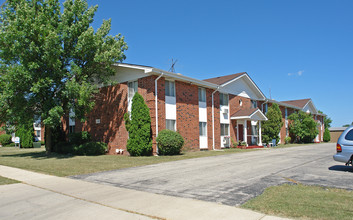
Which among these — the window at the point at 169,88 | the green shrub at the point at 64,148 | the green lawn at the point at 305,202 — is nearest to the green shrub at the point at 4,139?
the green shrub at the point at 64,148

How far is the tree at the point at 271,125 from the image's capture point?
1137 inches

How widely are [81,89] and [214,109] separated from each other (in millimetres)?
11180

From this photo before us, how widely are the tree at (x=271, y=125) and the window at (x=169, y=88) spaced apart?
13.9 metres

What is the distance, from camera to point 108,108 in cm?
2120

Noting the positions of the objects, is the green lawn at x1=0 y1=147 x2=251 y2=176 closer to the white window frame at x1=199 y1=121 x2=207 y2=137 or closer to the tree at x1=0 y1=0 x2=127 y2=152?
the tree at x1=0 y1=0 x2=127 y2=152

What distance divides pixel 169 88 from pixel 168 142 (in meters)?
4.30

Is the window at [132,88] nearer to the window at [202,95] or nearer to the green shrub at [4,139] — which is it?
the window at [202,95]

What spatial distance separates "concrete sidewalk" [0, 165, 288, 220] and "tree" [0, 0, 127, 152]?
33.0 feet

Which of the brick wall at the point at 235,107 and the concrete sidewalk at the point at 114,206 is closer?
the concrete sidewalk at the point at 114,206

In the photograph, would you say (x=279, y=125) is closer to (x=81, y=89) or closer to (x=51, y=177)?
(x=81, y=89)

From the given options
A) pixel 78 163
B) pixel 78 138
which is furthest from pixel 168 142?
pixel 78 138

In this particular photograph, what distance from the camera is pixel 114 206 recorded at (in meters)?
5.77

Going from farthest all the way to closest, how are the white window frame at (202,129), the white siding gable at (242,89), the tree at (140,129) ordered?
1. the white siding gable at (242,89)
2. the white window frame at (202,129)
3. the tree at (140,129)

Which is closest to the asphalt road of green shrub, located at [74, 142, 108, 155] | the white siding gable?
green shrub, located at [74, 142, 108, 155]
